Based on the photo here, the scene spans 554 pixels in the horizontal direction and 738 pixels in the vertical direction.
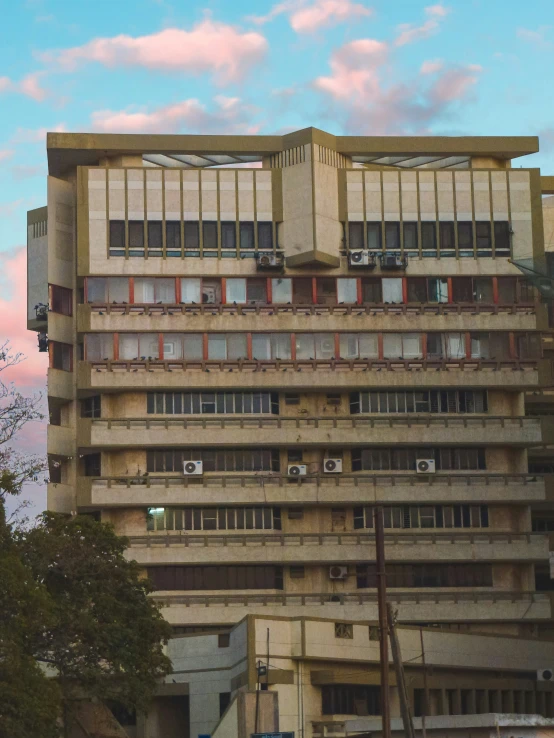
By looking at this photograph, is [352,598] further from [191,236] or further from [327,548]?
[191,236]

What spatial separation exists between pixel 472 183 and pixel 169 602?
27650mm

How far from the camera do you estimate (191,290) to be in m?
82.2

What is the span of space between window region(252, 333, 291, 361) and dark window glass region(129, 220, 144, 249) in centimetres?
770

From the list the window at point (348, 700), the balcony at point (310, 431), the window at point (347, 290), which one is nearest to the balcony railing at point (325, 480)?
the balcony at point (310, 431)

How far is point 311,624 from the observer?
69.8 meters

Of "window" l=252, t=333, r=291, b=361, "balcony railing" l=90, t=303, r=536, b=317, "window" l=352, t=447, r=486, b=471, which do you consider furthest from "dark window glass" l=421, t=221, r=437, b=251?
"window" l=352, t=447, r=486, b=471

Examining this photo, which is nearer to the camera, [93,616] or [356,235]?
[93,616]

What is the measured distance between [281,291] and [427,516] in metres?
14.1

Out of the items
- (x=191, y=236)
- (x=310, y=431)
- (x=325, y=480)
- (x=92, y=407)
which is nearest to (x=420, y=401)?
(x=310, y=431)

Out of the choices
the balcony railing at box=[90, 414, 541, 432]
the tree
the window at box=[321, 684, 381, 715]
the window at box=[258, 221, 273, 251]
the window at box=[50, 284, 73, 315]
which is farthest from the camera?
the window at box=[258, 221, 273, 251]

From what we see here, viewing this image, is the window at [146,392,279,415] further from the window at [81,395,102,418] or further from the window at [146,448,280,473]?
the window at [81,395,102,418]

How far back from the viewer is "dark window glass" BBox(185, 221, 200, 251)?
82.2m

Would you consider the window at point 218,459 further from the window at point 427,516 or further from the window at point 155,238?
the window at point 155,238

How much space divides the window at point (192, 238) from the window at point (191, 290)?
1420mm
